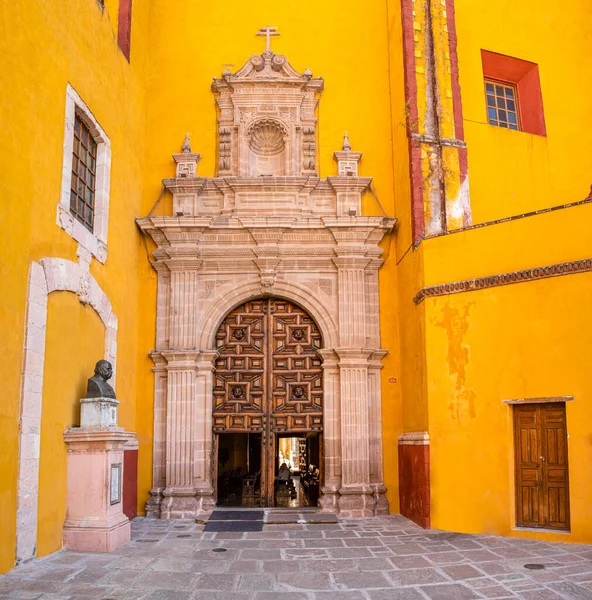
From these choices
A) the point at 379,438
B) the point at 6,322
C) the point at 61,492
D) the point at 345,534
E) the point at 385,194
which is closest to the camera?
the point at 6,322

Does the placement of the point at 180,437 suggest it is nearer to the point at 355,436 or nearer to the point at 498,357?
the point at 355,436

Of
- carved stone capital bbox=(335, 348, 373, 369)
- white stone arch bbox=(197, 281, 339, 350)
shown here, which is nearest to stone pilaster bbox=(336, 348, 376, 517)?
carved stone capital bbox=(335, 348, 373, 369)

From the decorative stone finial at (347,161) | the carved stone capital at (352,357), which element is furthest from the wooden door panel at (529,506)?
the decorative stone finial at (347,161)

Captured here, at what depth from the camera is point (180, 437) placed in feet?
32.9

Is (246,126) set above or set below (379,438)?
above

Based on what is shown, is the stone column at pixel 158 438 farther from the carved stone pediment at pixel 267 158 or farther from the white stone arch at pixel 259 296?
the carved stone pediment at pixel 267 158

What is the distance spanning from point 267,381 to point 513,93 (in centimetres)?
671

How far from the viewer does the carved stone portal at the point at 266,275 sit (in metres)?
10.0

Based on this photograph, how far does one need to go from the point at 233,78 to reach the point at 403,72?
2.82 meters

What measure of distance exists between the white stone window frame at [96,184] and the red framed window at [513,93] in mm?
6406

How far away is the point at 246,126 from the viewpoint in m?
11.3

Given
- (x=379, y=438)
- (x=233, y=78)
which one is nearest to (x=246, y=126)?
(x=233, y=78)

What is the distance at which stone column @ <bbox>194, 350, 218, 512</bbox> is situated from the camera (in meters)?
9.98

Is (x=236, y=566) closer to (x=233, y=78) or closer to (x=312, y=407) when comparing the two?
(x=312, y=407)
